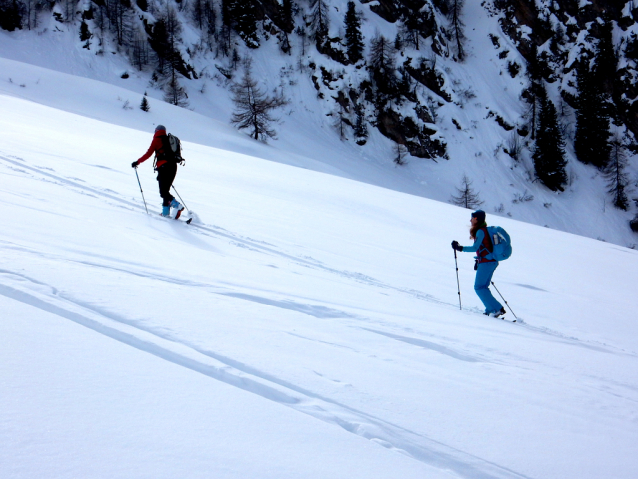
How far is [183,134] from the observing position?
2650 cm

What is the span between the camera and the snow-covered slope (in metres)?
1.92

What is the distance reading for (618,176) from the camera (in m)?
38.1

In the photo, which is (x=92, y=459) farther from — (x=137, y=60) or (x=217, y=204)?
(x=137, y=60)

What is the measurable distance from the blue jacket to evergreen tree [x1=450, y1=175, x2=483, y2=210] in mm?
30584

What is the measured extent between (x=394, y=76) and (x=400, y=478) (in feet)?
145

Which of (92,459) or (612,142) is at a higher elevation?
(612,142)

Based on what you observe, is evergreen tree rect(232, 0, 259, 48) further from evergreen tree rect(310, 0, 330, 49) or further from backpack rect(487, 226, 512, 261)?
backpack rect(487, 226, 512, 261)

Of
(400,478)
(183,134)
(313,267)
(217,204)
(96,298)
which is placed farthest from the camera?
(183,134)

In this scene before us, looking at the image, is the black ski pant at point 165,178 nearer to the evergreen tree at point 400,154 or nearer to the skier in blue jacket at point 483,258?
the skier in blue jacket at point 483,258

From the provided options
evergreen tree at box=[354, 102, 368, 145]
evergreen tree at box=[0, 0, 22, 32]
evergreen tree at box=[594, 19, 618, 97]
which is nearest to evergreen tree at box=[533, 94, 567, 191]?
evergreen tree at box=[594, 19, 618, 97]

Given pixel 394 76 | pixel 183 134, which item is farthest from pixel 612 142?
pixel 183 134

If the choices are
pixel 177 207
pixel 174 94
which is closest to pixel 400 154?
pixel 174 94

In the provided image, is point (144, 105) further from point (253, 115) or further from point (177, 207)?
point (177, 207)

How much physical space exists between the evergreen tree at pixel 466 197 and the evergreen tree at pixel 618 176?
41.8ft
